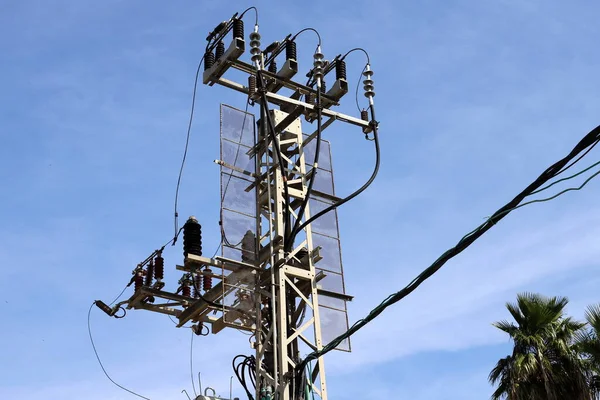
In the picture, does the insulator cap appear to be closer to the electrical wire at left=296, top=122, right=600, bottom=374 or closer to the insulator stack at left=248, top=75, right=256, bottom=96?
the insulator stack at left=248, top=75, right=256, bottom=96

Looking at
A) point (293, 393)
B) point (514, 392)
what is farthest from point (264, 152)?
point (514, 392)

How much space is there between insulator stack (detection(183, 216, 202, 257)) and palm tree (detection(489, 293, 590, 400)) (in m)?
9.96

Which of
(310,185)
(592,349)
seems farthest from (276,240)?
(592,349)

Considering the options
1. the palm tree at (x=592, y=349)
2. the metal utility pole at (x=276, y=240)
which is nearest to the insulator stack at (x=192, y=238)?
the metal utility pole at (x=276, y=240)

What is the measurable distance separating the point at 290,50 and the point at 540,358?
1091 centimetres

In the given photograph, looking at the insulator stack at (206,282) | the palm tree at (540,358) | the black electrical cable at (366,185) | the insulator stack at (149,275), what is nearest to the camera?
the black electrical cable at (366,185)

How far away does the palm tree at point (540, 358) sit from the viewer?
20812 millimetres

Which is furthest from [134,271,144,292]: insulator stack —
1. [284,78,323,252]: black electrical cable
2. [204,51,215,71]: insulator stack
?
[204,51,215,71]: insulator stack

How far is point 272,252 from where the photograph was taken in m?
13.9

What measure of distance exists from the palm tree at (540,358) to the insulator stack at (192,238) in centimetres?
996

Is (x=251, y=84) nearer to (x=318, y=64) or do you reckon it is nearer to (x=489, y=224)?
(x=318, y=64)

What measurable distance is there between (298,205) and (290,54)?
2601 mm

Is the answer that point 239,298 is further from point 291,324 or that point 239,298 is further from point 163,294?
point 163,294

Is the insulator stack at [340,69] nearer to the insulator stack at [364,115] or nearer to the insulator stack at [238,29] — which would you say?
the insulator stack at [364,115]
